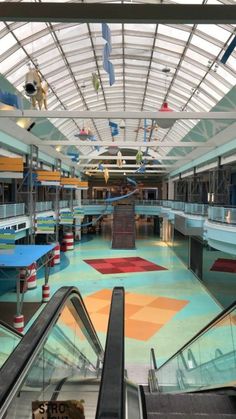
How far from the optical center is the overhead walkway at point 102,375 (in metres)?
1.96

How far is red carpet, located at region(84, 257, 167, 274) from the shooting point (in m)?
22.9

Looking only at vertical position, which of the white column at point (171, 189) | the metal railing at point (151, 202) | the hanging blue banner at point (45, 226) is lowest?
the hanging blue banner at point (45, 226)

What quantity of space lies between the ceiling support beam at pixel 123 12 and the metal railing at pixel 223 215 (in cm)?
918

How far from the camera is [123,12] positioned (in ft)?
12.6

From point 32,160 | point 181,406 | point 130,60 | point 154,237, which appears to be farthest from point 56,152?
point 181,406

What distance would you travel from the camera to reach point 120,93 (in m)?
25.5

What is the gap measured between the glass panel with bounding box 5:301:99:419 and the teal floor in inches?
181

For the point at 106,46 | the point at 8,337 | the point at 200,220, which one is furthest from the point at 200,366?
the point at 200,220

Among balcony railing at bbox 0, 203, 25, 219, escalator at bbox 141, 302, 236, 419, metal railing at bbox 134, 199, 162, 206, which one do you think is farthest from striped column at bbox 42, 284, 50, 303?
metal railing at bbox 134, 199, 162, 206

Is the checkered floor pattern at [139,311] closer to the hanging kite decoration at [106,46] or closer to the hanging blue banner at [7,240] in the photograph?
the hanging blue banner at [7,240]

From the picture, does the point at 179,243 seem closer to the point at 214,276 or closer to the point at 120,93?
the point at 214,276

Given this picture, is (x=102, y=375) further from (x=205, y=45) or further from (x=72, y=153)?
(x=72, y=153)

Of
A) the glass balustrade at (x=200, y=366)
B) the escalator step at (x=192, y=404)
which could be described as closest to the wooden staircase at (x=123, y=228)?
the glass balustrade at (x=200, y=366)

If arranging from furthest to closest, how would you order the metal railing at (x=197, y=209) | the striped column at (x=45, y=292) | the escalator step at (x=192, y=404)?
1. the metal railing at (x=197, y=209)
2. the striped column at (x=45, y=292)
3. the escalator step at (x=192, y=404)
